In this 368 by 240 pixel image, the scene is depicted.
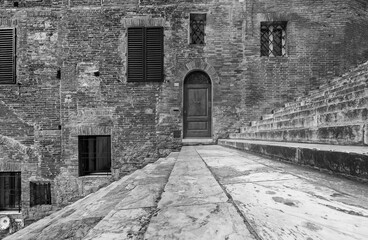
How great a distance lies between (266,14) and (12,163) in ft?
32.8

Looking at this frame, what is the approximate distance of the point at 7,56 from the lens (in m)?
7.24

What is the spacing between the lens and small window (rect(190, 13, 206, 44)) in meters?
7.33

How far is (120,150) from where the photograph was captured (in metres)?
6.99

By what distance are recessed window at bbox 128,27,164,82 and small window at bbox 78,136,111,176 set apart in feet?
8.00

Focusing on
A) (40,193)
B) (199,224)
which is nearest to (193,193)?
(199,224)

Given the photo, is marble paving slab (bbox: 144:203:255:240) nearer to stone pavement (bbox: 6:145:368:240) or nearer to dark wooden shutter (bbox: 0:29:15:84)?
stone pavement (bbox: 6:145:368:240)

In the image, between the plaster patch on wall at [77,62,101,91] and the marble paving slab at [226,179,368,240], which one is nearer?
the marble paving slab at [226,179,368,240]

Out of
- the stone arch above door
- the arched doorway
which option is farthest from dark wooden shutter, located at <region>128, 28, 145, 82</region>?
the arched doorway

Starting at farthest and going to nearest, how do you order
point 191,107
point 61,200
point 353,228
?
point 191,107 < point 61,200 < point 353,228

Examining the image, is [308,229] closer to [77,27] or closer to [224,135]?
[224,135]

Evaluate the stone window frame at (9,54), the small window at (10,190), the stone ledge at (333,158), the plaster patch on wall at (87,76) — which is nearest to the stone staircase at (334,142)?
the stone ledge at (333,158)

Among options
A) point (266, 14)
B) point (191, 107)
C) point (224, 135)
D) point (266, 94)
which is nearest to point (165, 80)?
point (191, 107)

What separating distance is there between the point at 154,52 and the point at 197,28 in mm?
1755

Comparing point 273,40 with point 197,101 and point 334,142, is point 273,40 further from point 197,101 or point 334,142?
point 334,142
